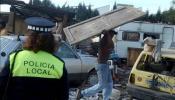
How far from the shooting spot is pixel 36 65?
13.1ft

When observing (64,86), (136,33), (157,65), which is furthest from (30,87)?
(136,33)

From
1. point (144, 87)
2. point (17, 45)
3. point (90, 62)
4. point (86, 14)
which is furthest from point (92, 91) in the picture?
point (86, 14)

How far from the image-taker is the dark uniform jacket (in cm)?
394

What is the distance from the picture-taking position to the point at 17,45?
38.9 feet

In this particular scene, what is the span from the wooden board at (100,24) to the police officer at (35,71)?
6225mm

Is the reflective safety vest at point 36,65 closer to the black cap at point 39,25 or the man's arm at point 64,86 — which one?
the man's arm at point 64,86

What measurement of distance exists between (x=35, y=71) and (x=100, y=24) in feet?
23.2

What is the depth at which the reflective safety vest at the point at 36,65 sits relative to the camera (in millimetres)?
3963

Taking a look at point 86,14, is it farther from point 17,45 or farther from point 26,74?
point 26,74

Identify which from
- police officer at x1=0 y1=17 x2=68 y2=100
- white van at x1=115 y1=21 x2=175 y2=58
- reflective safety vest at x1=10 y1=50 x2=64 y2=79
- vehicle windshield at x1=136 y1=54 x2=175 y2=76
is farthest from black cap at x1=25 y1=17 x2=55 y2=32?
white van at x1=115 y1=21 x2=175 y2=58

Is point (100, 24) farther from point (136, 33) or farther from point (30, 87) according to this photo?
point (136, 33)

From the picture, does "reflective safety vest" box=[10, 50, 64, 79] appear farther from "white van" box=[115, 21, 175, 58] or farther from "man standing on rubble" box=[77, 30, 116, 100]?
"white van" box=[115, 21, 175, 58]

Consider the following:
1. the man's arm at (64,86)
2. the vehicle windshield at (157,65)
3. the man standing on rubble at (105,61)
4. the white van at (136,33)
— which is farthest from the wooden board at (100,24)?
the white van at (136,33)

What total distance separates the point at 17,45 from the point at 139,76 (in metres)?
2.89
